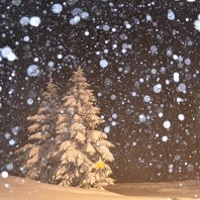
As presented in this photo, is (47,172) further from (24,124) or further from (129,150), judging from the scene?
(129,150)

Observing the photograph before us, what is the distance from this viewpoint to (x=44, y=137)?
26875 mm

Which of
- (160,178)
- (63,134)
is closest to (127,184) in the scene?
(160,178)

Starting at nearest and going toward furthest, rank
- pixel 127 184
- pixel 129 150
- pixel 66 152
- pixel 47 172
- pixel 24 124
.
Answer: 1. pixel 66 152
2. pixel 47 172
3. pixel 24 124
4. pixel 127 184
5. pixel 129 150

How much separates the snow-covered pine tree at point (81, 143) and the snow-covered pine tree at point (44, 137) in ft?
9.76

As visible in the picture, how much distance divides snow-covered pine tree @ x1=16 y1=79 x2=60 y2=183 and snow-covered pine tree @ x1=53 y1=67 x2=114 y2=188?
117 inches

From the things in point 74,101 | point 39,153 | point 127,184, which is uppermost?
point 74,101

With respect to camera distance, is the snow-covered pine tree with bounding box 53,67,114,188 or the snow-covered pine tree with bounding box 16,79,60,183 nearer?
the snow-covered pine tree with bounding box 53,67,114,188

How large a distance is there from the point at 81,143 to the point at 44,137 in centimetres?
443

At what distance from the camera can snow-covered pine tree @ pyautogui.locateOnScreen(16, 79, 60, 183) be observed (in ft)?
87.8

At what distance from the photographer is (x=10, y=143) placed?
51469 millimetres

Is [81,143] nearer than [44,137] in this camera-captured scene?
Yes

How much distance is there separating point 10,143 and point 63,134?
94.8 feet

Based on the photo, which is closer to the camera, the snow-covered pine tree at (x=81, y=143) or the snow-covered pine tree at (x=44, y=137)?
the snow-covered pine tree at (x=81, y=143)

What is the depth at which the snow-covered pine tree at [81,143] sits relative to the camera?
2282cm
